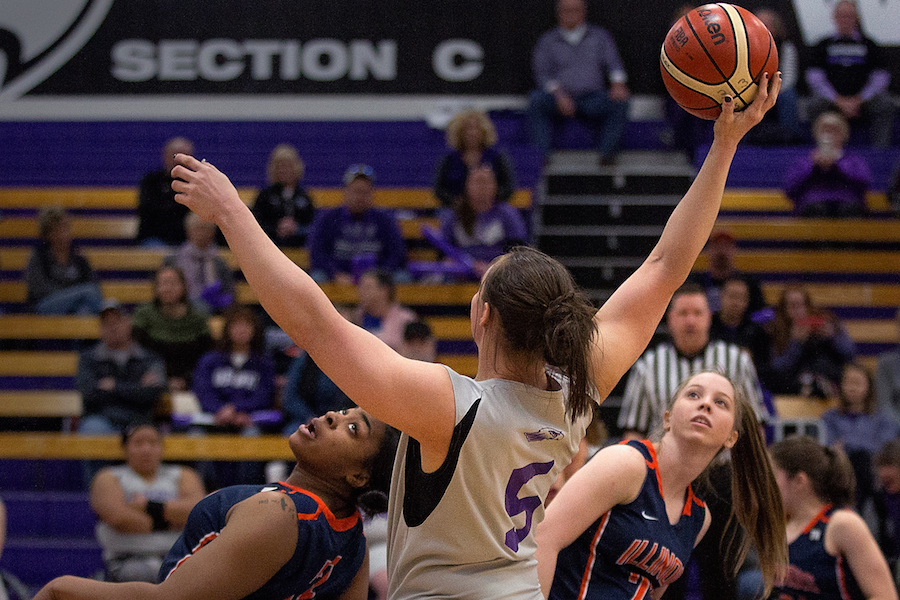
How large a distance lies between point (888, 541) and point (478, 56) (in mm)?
7871

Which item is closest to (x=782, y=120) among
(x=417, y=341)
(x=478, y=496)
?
(x=417, y=341)

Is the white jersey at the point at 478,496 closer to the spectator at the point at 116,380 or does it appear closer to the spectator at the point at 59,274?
the spectator at the point at 116,380

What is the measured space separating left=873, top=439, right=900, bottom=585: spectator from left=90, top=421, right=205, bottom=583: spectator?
12.2ft

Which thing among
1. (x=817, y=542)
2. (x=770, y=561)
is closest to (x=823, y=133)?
(x=817, y=542)

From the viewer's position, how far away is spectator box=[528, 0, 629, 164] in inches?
400

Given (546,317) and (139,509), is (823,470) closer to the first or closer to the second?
(546,317)

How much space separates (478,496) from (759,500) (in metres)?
1.71

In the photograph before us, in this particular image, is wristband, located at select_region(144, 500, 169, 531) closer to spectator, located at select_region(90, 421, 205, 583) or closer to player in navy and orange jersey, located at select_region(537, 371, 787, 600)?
spectator, located at select_region(90, 421, 205, 583)

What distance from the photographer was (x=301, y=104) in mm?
12148

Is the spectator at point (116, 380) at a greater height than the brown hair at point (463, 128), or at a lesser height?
lesser

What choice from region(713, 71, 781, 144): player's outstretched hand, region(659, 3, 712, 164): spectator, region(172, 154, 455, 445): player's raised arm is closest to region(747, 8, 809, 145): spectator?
region(659, 3, 712, 164): spectator

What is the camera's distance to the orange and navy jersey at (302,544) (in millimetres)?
2434

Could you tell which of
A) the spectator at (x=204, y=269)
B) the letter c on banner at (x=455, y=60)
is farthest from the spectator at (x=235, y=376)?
the letter c on banner at (x=455, y=60)

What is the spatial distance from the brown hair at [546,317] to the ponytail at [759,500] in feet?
4.80
